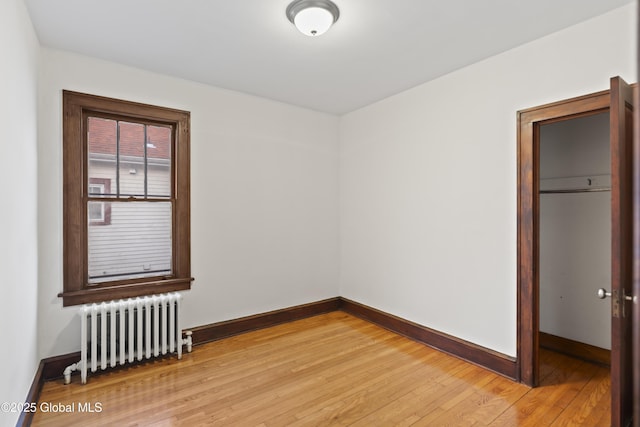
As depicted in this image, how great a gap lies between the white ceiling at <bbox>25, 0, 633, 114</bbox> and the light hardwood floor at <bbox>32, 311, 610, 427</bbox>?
8.79 feet

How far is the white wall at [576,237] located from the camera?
2862 mm

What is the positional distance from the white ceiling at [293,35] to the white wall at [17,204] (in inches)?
17.2

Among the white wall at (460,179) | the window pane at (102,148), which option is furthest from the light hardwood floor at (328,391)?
the window pane at (102,148)

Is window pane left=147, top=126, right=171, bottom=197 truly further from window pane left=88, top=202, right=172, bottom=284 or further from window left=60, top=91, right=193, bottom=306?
window pane left=88, top=202, right=172, bottom=284

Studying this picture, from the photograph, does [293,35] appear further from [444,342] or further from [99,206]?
[444,342]

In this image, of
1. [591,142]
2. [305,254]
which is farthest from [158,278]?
[591,142]

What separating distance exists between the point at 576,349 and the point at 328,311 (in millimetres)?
2629

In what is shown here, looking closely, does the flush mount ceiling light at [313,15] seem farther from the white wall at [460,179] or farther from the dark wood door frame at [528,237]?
the dark wood door frame at [528,237]

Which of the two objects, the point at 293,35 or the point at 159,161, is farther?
the point at 159,161

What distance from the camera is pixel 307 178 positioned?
4.17m

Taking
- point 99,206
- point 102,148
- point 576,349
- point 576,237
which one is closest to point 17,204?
point 99,206

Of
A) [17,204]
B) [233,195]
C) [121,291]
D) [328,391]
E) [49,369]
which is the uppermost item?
[233,195]

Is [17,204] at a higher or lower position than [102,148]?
lower

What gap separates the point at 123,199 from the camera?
9.80ft
